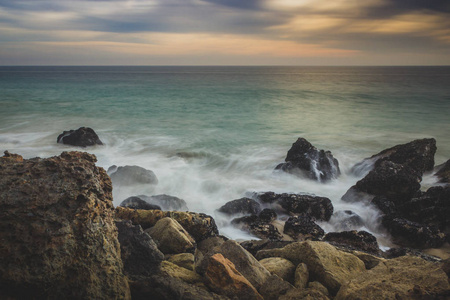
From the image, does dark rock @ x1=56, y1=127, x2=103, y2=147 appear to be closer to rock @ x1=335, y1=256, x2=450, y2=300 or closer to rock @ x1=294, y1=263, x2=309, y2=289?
rock @ x1=294, y1=263, x2=309, y2=289

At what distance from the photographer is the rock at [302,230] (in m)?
6.46

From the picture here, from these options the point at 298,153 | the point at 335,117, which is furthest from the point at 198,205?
the point at 335,117

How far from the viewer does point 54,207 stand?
8.30ft

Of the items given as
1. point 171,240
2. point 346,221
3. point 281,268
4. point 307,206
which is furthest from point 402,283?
point 346,221

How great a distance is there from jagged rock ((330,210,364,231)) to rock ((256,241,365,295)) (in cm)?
390

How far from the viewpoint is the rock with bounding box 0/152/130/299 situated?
7.45 feet

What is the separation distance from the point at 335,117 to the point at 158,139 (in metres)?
14.2

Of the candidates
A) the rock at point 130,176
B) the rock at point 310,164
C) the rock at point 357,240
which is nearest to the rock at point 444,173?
the rock at point 310,164

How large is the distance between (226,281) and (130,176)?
7.03 metres

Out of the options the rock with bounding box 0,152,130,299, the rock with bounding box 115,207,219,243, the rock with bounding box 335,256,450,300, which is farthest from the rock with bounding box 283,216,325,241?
the rock with bounding box 0,152,130,299

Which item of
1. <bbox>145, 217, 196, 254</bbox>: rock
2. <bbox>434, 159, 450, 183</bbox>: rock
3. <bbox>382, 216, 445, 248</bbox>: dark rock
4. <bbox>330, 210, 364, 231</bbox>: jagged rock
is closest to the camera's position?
<bbox>145, 217, 196, 254</bbox>: rock

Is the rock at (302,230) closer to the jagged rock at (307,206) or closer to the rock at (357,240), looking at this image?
the rock at (357,240)

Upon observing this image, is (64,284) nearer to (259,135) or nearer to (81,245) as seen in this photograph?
(81,245)

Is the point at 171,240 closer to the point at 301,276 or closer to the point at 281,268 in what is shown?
the point at 281,268
